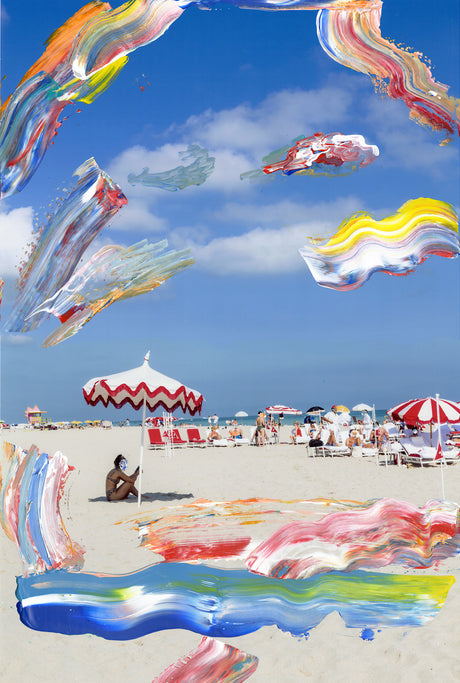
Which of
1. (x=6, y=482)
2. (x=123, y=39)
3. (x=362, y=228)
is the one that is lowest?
(x=6, y=482)

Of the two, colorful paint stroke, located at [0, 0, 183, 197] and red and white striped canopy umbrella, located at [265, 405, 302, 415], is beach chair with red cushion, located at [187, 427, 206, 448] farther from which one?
colorful paint stroke, located at [0, 0, 183, 197]

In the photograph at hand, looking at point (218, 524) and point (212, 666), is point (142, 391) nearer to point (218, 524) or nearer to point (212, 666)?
point (218, 524)

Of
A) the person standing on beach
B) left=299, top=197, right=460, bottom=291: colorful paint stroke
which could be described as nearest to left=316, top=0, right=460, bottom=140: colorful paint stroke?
left=299, top=197, right=460, bottom=291: colorful paint stroke

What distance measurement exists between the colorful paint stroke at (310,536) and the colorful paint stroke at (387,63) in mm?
4310

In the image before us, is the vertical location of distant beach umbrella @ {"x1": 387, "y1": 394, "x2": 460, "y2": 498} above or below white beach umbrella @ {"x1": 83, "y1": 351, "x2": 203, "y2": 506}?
below

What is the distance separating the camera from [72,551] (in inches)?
192

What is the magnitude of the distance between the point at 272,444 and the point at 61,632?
56.1 ft

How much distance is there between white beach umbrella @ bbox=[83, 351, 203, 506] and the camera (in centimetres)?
766

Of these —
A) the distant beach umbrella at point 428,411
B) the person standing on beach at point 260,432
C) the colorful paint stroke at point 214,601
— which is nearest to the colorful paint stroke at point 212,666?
the colorful paint stroke at point 214,601

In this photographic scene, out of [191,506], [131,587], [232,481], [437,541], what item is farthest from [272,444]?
[131,587]

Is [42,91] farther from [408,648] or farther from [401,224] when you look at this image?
[408,648]

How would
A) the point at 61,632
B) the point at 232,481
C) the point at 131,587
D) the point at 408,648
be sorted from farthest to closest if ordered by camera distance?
the point at 232,481 → the point at 131,587 → the point at 61,632 → the point at 408,648

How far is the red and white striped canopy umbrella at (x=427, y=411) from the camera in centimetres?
916

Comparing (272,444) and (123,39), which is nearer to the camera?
(123,39)
